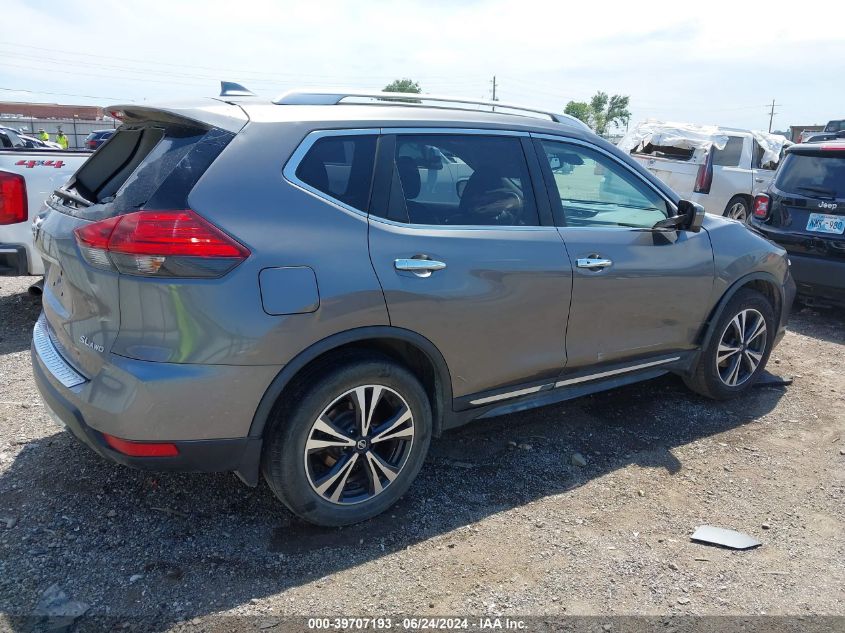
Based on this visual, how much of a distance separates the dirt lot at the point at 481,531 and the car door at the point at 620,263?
0.64 meters

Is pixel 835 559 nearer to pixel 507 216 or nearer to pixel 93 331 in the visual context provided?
pixel 507 216

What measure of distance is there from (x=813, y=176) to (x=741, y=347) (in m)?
2.99

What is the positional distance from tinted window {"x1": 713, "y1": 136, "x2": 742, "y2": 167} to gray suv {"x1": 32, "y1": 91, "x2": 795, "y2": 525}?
954cm

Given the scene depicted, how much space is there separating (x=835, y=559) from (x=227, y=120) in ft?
10.5

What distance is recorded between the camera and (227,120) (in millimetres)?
2715

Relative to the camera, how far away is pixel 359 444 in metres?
2.95

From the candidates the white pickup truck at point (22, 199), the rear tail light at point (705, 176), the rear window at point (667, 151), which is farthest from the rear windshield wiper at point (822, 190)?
the white pickup truck at point (22, 199)

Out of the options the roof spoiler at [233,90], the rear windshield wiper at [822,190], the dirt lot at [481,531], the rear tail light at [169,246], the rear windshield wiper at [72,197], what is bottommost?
the dirt lot at [481,531]

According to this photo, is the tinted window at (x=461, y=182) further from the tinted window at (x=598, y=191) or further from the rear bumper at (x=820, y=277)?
the rear bumper at (x=820, y=277)

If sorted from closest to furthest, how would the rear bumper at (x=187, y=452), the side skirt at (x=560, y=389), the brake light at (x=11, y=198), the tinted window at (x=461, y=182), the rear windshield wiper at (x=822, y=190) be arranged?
the rear bumper at (x=187, y=452) < the tinted window at (x=461, y=182) < the side skirt at (x=560, y=389) < the brake light at (x=11, y=198) < the rear windshield wiper at (x=822, y=190)

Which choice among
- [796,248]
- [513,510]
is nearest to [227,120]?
[513,510]

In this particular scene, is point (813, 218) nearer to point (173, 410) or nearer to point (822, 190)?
point (822, 190)

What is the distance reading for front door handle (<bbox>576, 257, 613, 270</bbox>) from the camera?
347 cm

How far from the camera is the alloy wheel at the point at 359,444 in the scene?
2.87m
